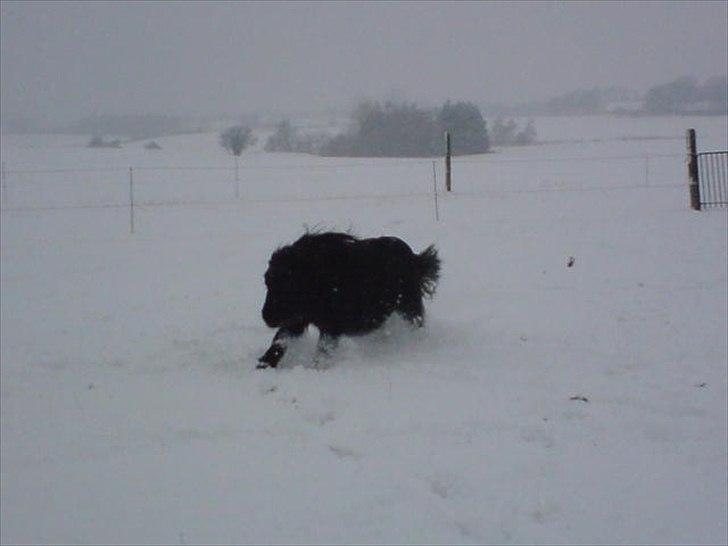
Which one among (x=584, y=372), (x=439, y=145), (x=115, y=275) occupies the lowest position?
(x=584, y=372)

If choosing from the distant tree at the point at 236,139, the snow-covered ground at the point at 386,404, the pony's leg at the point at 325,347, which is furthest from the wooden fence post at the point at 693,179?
the distant tree at the point at 236,139

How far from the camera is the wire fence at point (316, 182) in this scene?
69.7 feet

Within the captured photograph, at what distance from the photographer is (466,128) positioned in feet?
159

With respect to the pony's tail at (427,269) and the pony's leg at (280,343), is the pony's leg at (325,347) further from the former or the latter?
the pony's tail at (427,269)

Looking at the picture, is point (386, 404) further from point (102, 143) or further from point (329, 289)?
point (102, 143)

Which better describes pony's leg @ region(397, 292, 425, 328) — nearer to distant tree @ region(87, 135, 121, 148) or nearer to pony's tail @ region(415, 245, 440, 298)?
pony's tail @ region(415, 245, 440, 298)

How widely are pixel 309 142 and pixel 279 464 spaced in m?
56.4

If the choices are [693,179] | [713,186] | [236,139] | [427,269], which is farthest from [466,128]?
[427,269]

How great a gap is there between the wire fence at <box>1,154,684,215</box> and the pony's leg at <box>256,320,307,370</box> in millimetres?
13531

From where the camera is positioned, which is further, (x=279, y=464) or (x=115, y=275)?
(x=115, y=275)

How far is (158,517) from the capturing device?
11.3 feet

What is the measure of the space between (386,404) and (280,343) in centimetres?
136

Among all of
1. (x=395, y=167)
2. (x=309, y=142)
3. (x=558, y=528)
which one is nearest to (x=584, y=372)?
(x=558, y=528)

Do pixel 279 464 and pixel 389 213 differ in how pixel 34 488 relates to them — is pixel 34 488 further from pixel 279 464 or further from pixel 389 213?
pixel 389 213
